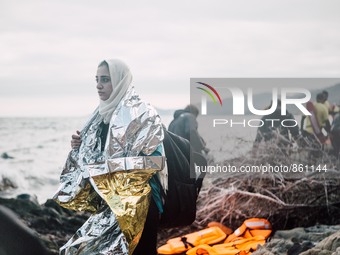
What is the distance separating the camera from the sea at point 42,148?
3.60 metres

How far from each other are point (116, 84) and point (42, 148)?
0.81 metres

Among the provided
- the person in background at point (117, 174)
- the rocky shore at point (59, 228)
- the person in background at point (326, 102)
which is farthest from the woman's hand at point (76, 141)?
the person in background at point (326, 102)

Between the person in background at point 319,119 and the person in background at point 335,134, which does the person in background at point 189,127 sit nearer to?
the person in background at point 319,119

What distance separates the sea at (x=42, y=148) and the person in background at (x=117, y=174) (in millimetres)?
398

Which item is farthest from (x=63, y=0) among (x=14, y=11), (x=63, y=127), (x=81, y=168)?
(x=81, y=168)

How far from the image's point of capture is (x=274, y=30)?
143 inches

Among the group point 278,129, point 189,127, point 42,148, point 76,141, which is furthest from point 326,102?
point 42,148

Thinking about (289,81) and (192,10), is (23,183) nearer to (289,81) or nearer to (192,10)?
(192,10)

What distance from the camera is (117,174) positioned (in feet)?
9.96

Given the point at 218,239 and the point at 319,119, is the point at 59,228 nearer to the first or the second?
the point at 218,239

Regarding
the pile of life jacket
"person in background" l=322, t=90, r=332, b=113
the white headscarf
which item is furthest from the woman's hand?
"person in background" l=322, t=90, r=332, b=113

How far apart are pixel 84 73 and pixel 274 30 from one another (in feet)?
3.79

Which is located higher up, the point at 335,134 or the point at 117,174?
the point at 335,134

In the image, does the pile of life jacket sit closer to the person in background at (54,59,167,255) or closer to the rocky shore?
the rocky shore
